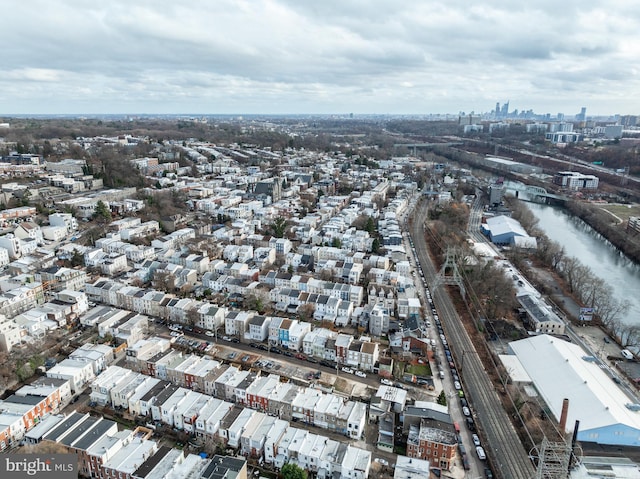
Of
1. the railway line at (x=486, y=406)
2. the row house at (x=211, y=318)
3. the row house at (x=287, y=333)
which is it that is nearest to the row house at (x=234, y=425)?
the row house at (x=287, y=333)

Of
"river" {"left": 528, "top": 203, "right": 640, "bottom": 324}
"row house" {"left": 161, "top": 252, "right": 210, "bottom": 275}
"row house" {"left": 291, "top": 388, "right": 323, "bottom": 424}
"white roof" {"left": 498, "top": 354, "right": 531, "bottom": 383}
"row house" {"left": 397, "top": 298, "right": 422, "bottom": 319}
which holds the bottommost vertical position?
"river" {"left": 528, "top": 203, "right": 640, "bottom": 324}

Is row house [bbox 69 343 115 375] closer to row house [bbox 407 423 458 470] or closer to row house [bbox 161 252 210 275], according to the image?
row house [bbox 161 252 210 275]

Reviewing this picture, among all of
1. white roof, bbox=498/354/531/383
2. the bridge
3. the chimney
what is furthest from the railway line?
the bridge

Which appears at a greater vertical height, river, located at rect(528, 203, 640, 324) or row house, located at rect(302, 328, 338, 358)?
row house, located at rect(302, 328, 338, 358)

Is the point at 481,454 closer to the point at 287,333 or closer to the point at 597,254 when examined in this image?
the point at 287,333

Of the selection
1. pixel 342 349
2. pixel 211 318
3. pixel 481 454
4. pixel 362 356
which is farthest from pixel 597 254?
pixel 211 318
